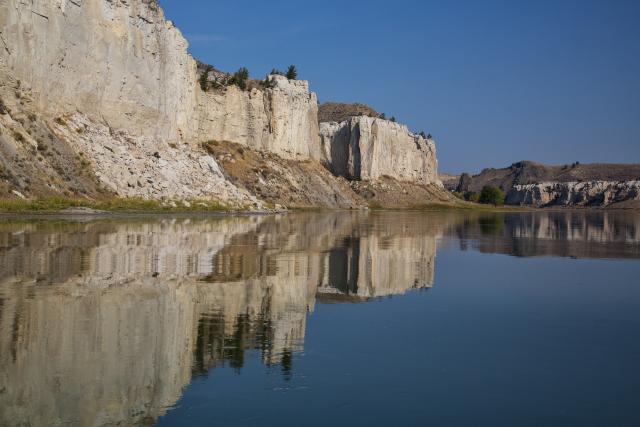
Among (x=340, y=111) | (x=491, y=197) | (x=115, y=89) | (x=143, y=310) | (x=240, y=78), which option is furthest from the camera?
(x=491, y=197)

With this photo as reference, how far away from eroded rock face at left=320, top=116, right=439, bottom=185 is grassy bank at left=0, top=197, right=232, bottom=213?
5689 centimetres

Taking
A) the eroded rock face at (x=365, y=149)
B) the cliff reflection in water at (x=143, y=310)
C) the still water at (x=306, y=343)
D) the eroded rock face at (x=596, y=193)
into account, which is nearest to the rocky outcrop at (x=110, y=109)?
the cliff reflection in water at (x=143, y=310)

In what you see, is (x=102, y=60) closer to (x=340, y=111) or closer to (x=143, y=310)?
(x=143, y=310)

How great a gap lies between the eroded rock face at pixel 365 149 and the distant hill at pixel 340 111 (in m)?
9.68

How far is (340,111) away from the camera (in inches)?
5576

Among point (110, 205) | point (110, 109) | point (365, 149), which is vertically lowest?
point (110, 205)

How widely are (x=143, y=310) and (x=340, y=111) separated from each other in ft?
435

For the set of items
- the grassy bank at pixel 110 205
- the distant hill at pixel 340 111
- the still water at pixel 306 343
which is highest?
the distant hill at pixel 340 111

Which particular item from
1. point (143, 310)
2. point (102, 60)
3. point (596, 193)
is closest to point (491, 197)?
point (596, 193)

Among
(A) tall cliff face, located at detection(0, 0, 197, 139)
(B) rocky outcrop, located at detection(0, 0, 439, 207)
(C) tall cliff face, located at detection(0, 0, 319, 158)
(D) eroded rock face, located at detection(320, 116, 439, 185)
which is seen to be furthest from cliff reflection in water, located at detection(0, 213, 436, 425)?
(D) eroded rock face, located at detection(320, 116, 439, 185)

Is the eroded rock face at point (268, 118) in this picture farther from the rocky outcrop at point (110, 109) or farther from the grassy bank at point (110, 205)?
the grassy bank at point (110, 205)

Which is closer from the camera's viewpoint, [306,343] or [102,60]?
[306,343]

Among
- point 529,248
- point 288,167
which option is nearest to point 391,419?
point 529,248

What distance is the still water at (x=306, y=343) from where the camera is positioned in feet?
22.3
